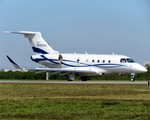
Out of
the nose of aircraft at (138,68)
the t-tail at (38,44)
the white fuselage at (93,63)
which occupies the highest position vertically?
the t-tail at (38,44)

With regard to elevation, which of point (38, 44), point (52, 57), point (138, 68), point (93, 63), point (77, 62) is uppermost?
point (38, 44)

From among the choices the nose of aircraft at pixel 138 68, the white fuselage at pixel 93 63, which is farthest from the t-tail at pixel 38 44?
the nose of aircraft at pixel 138 68

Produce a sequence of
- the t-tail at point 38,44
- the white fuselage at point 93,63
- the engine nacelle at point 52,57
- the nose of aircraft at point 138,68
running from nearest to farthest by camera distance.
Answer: the nose of aircraft at point 138,68
the white fuselage at point 93,63
the engine nacelle at point 52,57
the t-tail at point 38,44

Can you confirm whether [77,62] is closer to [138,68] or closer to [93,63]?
[93,63]

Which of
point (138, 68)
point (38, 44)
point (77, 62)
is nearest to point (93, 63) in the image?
point (77, 62)

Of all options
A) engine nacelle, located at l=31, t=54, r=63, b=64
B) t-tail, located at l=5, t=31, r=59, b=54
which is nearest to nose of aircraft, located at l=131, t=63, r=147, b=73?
engine nacelle, located at l=31, t=54, r=63, b=64

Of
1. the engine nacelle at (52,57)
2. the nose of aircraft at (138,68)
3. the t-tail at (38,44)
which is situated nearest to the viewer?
the nose of aircraft at (138,68)

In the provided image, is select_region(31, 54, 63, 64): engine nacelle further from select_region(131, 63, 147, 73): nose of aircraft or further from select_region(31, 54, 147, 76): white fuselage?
select_region(131, 63, 147, 73): nose of aircraft

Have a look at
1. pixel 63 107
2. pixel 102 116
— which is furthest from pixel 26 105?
pixel 102 116

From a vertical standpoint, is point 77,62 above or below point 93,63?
above

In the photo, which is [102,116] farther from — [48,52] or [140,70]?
[48,52]

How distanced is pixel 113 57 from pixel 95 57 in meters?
2.53

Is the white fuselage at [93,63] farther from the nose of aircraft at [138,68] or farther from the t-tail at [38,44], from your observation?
the t-tail at [38,44]

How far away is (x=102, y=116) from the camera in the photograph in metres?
11.3
